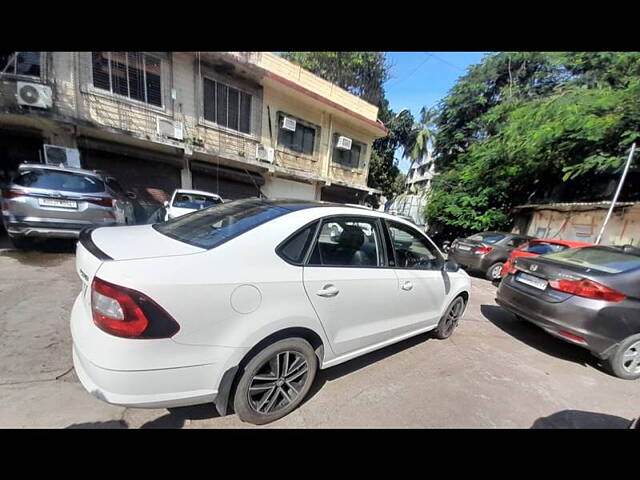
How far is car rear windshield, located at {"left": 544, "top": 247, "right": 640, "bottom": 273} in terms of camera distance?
2922mm

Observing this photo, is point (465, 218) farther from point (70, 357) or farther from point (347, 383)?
point (70, 357)

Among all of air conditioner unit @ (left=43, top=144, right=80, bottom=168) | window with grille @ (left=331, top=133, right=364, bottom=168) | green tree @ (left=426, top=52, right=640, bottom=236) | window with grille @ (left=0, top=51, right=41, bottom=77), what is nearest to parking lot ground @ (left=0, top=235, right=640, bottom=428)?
air conditioner unit @ (left=43, top=144, right=80, bottom=168)

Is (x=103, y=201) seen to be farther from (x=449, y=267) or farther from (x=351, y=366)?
(x=449, y=267)

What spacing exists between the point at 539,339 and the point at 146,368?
4.79 meters

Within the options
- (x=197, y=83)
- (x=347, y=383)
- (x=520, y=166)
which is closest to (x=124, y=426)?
(x=347, y=383)

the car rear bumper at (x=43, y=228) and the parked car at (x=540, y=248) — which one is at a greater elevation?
the parked car at (x=540, y=248)

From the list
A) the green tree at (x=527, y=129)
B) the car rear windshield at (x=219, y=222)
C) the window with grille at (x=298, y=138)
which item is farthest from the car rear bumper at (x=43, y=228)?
the green tree at (x=527, y=129)

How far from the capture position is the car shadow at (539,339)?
3176mm

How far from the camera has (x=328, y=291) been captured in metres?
1.88

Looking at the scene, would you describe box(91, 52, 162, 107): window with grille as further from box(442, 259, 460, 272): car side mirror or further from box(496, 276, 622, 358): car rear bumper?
box(496, 276, 622, 358): car rear bumper

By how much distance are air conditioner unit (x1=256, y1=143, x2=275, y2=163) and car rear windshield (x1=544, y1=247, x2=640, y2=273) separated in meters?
9.35

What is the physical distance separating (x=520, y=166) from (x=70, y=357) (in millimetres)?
13595

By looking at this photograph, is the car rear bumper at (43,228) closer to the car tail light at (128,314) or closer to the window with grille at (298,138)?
the car tail light at (128,314)
